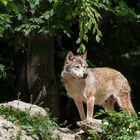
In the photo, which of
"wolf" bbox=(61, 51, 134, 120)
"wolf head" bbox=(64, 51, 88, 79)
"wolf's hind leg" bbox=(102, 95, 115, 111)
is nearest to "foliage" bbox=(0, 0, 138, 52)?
"wolf head" bbox=(64, 51, 88, 79)

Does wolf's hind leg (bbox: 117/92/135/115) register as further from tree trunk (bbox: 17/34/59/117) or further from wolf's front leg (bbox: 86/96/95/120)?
tree trunk (bbox: 17/34/59/117)

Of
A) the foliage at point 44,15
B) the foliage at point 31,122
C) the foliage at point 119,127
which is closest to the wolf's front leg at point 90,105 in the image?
the foliage at point 44,15

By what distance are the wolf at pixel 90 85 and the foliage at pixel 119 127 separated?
103 inches

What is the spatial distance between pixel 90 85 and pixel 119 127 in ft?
11.2

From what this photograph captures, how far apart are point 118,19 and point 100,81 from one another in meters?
3.58

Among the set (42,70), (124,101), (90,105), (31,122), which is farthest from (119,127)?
(42,70)

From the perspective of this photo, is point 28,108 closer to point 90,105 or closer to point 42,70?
point 90,105

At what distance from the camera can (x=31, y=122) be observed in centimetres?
913

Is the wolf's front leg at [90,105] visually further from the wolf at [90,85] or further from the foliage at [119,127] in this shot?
the foliage at [119,127]

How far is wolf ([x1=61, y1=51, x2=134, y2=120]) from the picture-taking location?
11141mm

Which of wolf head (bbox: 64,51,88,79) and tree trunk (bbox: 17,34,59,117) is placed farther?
tree trunk (bbox: 17,34,59,117)

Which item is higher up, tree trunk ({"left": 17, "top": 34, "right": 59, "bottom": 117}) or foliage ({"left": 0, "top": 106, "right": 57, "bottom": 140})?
tree trunk ({"left": 17, "top": 34, "right": 59, "bottom": 117})

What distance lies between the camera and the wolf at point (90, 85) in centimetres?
1114

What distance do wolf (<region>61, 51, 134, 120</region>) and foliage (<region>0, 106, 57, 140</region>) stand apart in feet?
5.32
